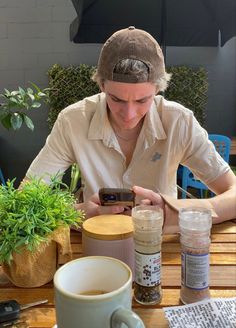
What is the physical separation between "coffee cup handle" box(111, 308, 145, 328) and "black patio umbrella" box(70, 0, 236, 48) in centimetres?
254

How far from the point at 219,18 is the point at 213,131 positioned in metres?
1.66

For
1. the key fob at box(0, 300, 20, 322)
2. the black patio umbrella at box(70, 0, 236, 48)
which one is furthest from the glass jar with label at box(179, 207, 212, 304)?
the black patio umbrella at box(70, 0, 236, 48)

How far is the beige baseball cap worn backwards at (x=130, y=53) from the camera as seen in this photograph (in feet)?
3.55

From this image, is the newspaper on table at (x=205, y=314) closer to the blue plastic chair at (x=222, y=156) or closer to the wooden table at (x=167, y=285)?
the wooden table at (x=167, y=285)

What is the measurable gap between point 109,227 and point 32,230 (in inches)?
6.5

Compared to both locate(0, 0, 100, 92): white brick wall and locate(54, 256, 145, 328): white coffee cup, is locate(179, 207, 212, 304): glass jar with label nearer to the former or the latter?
locate(54, 256, 145, 328): white coffee cup

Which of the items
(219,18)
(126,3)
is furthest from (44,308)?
(219,18)

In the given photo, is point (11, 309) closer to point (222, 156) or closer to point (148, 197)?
point (148, 197)

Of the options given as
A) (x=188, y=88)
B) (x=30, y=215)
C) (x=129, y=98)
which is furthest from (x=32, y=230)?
(x=188, y=88)

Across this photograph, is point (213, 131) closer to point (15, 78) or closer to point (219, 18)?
point (219, 18)

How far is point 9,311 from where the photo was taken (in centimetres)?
67

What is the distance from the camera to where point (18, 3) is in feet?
12.5

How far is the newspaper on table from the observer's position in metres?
0.66

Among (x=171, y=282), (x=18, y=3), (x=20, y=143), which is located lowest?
(x=20, y=143)
